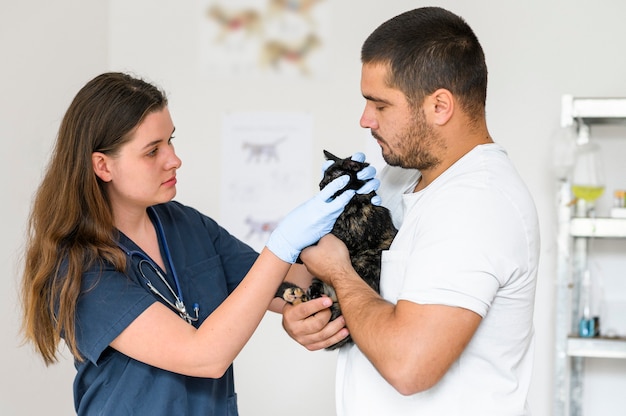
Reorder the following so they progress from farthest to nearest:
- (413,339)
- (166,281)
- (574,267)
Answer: (574,267)
(166,281)
(413,339)

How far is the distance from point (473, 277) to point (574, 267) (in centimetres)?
177

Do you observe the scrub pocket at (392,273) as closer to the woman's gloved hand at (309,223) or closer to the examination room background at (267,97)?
the woman's gloved hand at (309,223)

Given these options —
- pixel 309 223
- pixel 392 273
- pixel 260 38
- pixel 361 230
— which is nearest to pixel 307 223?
pixel 309 223

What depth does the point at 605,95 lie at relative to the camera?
2.91m

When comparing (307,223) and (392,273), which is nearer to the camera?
(392,273)

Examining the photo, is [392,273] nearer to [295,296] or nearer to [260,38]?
[295,296]

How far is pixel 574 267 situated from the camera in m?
2.84

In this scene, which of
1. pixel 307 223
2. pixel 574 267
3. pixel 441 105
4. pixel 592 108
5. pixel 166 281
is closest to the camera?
pixel 441 105

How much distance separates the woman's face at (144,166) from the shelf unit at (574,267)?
1.47m

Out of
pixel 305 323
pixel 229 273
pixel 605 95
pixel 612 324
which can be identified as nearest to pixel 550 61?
pixel 605 95

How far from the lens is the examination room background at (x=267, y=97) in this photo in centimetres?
260

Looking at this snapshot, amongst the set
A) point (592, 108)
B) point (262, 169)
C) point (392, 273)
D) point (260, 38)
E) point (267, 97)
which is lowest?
point (392, 273)

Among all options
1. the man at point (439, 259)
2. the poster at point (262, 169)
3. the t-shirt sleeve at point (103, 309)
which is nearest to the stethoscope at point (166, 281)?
the t-shirt sleeve at point (103, 309)

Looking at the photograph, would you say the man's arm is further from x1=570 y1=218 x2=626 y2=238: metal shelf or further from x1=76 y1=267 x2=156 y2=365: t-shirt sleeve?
x1=570 y1=218 x2=626 y2=238: metal shelf
